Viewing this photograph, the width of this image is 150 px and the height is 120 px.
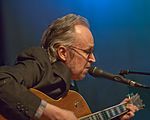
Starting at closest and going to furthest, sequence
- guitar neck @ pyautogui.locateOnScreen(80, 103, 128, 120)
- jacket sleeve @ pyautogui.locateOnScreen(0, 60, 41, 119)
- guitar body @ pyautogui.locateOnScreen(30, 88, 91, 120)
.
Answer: jacket sleeve @ pyautogui.locateOnScreen(0, 60, 41, 119) → guitar body @ pyautogui.locateOnScreen(30, 88, 91, 120) → guitar neck @ pyautogui.locateOnScreen(80, 103, 128, 120)

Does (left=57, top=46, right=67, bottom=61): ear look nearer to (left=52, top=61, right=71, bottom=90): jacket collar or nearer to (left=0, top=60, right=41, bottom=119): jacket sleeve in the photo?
(left=52, top=61, right=71, bottom=90): jacket collar

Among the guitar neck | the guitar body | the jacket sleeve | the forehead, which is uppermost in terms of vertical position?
the forehead

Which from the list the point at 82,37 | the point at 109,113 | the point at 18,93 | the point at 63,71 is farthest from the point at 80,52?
the point at 18,93

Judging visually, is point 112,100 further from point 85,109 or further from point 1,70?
point 1,70

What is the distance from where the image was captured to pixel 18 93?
1266 millimetres

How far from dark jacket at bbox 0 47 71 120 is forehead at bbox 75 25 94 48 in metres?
0.17

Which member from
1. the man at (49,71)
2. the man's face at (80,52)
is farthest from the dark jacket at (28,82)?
the man's face at (80,52)

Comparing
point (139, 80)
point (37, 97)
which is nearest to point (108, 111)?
point (37, 97)

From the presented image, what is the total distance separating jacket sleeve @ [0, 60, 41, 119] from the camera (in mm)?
1254

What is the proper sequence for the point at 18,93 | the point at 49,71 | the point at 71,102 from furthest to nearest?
the point at 71,102, the point at 49,71, the point at 18,93

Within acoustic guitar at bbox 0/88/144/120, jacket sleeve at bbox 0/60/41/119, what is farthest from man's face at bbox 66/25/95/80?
jacket sleeve at bbox 0/60/41/119

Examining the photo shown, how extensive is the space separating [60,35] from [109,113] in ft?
1.39

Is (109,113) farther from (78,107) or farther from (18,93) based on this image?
(18,93)

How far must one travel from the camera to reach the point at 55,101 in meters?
1.41
